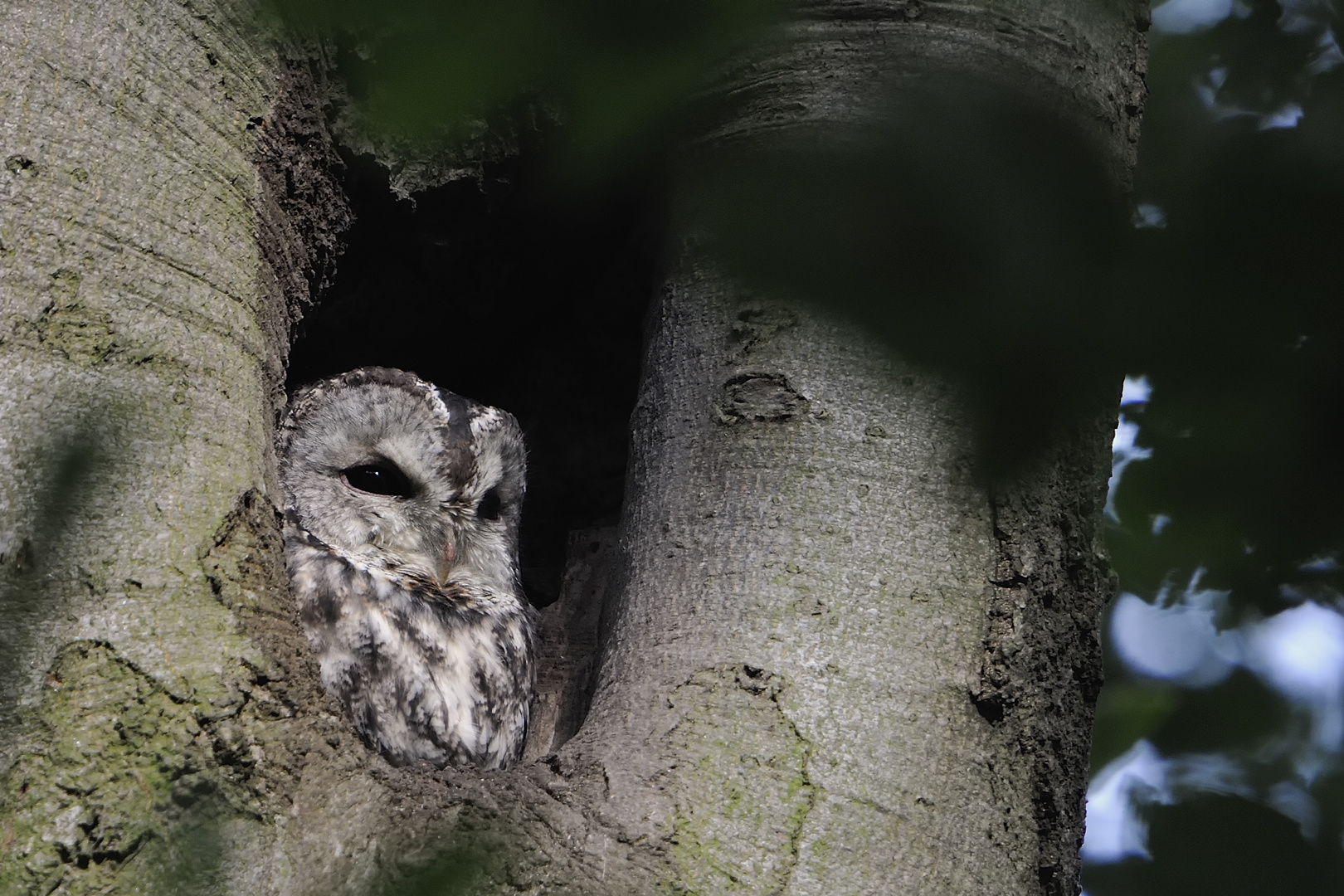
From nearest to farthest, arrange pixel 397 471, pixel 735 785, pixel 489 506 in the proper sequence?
pixel 735 785, pixel 397 471, pixel 489 506

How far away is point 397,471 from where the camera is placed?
8.46 feet

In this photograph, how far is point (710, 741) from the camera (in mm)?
1242

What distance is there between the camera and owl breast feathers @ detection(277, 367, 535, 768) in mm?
2068

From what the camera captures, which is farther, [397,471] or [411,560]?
[397,471]

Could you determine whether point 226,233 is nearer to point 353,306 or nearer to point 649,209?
point 649,209

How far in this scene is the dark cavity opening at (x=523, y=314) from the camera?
6.83 feet

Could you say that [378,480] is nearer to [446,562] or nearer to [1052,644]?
[446,562]

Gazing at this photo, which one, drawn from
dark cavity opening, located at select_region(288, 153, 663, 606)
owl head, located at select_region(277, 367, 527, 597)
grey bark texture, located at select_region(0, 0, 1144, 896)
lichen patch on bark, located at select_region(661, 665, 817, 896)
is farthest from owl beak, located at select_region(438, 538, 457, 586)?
lichen patch on bark, located at select_region(661, 665, 817, 896)

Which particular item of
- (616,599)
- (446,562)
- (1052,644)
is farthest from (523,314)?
(1052,644)

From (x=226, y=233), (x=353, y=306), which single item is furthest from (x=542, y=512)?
(x=226, y=233)

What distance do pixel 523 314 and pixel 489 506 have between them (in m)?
0.50

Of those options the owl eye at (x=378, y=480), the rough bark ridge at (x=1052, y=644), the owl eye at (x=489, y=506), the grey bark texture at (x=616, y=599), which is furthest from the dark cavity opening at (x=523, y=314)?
the rough bark ridge at (x=1052, y=644)

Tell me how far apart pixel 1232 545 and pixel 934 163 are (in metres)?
0.28

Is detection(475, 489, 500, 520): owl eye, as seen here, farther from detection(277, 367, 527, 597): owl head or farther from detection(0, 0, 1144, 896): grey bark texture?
detection(0, 0, 1144, 896): grey bark texture
